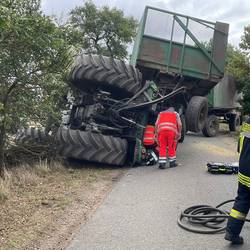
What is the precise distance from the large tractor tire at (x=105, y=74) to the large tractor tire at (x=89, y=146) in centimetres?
122

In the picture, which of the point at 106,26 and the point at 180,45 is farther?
the point at 106,26

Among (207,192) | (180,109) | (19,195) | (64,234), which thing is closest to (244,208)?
(64,234)

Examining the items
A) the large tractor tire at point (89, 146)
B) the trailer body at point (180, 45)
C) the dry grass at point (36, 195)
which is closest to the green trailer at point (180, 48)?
the trailer body at point (180, 45)

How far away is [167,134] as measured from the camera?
10156 mm

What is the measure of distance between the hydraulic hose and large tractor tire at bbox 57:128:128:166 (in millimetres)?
3915

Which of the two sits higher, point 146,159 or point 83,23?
point 83,23

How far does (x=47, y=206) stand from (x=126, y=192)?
154 centimetres

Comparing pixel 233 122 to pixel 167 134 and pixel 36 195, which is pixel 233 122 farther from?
pixel 36 195

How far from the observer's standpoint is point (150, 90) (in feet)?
36.2

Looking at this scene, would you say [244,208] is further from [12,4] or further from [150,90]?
[150,90]

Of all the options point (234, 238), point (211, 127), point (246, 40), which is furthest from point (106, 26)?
point (234, 238)

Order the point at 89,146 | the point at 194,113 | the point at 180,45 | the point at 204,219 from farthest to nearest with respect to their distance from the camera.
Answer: the point at 180,45
the point at 194,113
the point at 89,146
the point at 204,219

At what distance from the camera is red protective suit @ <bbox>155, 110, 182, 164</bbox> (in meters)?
10.1

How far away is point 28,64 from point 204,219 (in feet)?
12.3
